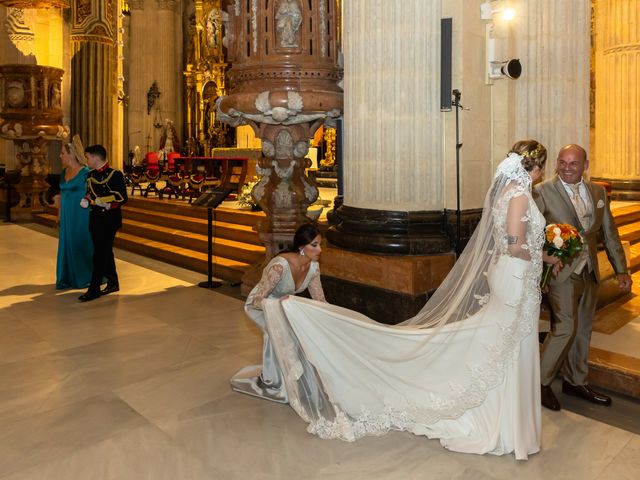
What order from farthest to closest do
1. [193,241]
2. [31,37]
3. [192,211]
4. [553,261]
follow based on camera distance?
[31,37], [192,211], [193,241], [553,261]

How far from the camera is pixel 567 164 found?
13.3 feet

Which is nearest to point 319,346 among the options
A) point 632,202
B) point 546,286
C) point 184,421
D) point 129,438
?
point 184,421

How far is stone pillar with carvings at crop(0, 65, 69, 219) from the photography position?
15227 millimetres

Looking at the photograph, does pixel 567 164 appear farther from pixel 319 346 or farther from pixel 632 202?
pixel 632 202

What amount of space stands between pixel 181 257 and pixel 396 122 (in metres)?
5.04

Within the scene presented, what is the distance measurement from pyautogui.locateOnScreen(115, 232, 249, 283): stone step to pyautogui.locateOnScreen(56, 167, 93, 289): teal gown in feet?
5.28

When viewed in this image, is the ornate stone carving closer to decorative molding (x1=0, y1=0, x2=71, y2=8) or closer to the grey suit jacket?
the grey suit jacket

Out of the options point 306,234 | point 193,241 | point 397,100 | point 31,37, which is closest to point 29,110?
point 31,37

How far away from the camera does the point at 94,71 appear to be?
17.2 meters

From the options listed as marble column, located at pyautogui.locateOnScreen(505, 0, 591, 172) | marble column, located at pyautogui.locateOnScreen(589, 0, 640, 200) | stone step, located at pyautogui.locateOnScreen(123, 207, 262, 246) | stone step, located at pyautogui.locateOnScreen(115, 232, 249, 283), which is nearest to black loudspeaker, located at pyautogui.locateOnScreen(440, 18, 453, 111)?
marble column, located at pyautogui.locateOnScreen(505, 0, 591, 172)

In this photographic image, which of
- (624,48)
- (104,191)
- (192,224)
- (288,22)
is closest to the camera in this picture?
(288,22)

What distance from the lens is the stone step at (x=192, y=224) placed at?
31.6ft

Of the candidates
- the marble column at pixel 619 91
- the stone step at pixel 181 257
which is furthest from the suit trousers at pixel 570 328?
the marble column at pixel 619 91

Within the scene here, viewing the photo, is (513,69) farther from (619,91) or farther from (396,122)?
(619,91)
